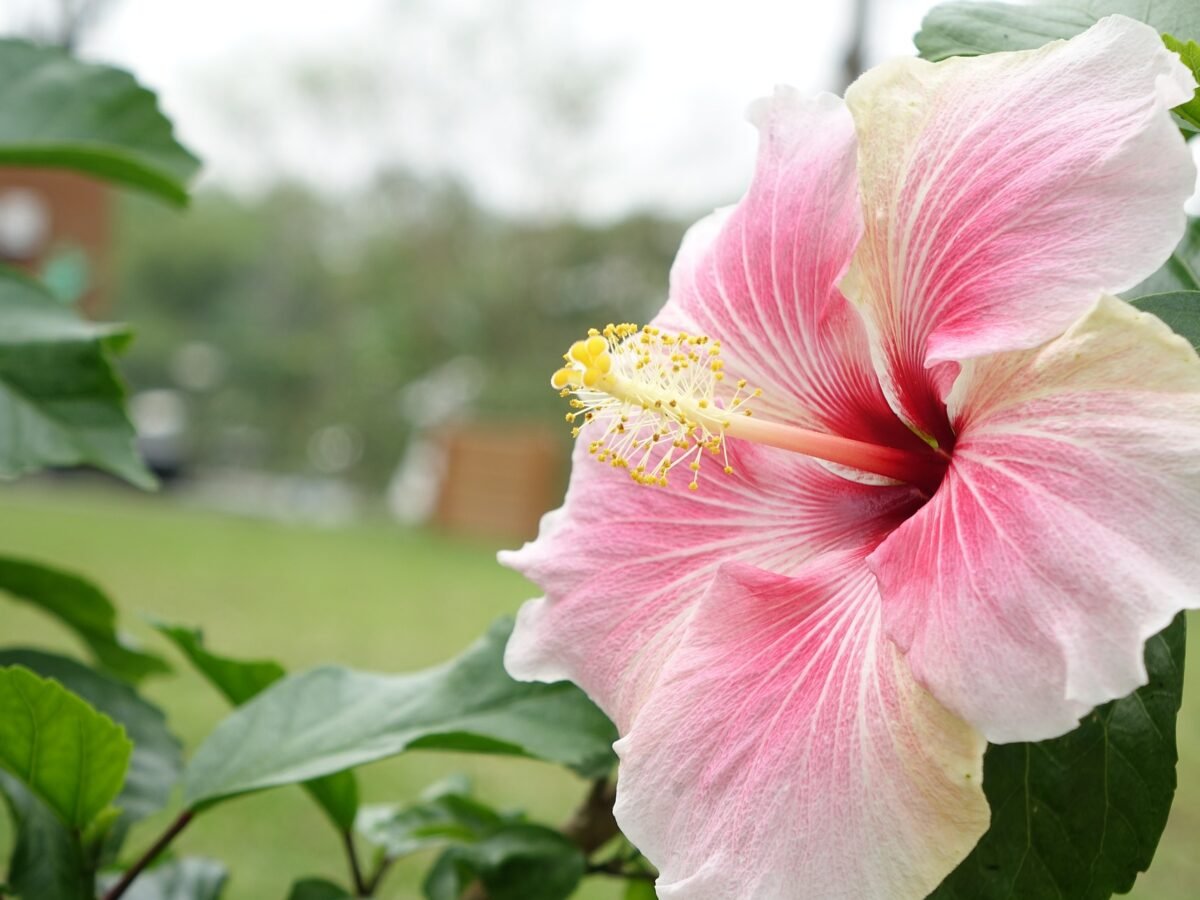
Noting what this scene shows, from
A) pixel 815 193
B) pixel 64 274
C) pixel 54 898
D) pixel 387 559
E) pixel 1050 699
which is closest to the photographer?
pixel 1050 699

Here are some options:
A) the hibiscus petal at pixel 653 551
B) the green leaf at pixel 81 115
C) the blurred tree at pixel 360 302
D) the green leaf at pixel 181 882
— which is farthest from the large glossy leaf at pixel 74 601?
the blurred tree at pixel 360 302

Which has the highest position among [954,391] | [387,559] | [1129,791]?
[954,391]

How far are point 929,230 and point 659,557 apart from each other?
0.17 m

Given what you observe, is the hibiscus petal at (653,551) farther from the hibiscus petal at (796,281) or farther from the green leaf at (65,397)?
the green leaf at (65,397)

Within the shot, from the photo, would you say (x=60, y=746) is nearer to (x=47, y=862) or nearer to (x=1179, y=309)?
(x=47, y=862)

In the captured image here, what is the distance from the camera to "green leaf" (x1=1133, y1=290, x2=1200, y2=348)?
0.41 meters

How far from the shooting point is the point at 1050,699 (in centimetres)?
32

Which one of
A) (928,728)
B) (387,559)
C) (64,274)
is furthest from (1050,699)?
(387,559)

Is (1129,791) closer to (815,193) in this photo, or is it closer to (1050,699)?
(1050,699)

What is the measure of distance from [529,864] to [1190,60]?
0.48 m

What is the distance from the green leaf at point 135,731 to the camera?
26.1 inches

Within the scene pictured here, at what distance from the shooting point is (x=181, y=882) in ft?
2.38

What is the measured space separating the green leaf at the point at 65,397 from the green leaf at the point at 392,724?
0.18 metres

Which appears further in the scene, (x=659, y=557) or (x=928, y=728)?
(x=659, y=557)
